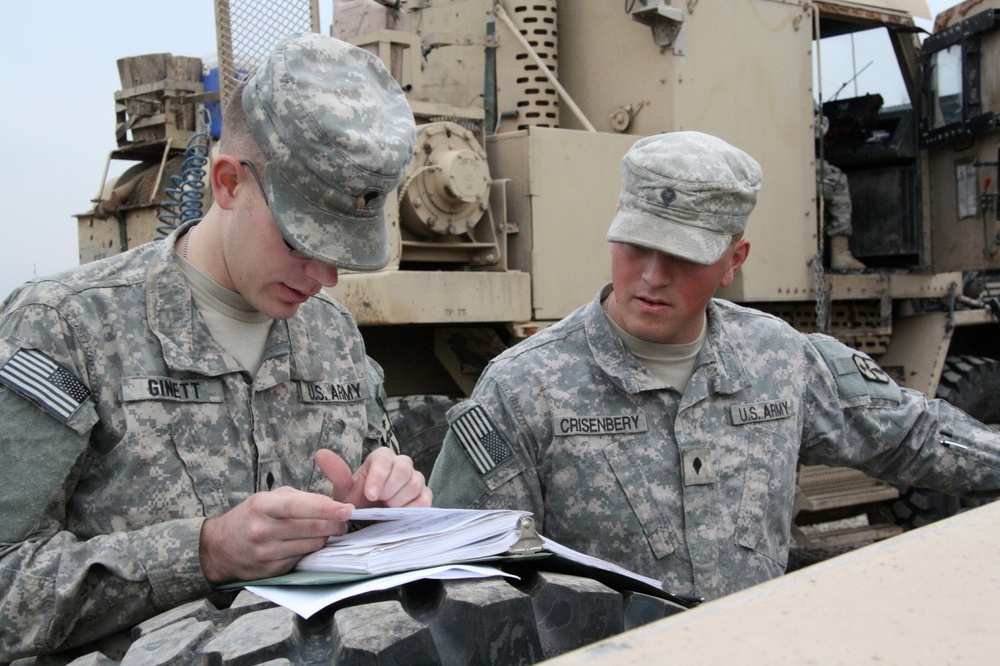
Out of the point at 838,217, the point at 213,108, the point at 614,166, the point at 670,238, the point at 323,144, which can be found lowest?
the point at 670,238

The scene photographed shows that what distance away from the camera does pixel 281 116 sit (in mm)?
1497

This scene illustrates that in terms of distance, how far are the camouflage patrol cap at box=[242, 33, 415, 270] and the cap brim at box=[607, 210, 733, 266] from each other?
548 mm

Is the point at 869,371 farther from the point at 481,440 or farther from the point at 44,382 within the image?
the point at 44,382

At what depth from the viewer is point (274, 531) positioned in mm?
1334

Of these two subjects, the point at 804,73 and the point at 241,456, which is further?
the point at 804,73

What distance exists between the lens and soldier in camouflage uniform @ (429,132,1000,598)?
77.6 inches

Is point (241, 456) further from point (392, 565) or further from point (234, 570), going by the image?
point (392, 565)

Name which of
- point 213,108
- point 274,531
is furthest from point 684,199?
point 213,108

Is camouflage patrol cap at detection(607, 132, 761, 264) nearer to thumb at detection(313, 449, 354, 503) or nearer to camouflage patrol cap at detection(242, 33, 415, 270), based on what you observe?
camouflage patrol cap at detection(242, 33, 415, 270)

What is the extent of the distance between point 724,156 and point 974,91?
396 cm

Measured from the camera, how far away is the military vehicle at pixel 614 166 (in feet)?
14.2

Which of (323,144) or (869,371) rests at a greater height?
(323,144)

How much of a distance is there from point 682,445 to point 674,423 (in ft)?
0.15

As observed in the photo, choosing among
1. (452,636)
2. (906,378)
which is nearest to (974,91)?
(906,378)
